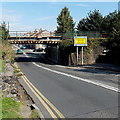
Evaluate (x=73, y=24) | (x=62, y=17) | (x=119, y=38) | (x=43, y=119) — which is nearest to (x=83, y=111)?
(x=43, y=119)

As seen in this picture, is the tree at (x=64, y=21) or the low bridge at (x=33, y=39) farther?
the tree at (x=64, y=21)

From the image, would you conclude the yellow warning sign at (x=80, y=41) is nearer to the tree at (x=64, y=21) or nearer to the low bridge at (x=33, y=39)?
the low bridge at (x=33, y=39)

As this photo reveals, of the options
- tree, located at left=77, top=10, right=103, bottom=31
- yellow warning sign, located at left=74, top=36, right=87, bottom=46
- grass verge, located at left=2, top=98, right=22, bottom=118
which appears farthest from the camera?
tree, located at left=77, top=10, right=103, bottom=31

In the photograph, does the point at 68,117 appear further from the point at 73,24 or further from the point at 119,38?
the point at 73,24

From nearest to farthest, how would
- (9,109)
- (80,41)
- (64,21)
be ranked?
1. (9,109)
2. (80,41)
3. (64,21)

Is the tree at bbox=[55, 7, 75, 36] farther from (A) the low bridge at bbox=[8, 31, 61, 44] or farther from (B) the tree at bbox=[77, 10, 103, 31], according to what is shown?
(A) the low bridge at bbox=[8, 31, 61, 44]

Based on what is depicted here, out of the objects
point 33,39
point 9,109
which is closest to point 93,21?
point 33,39

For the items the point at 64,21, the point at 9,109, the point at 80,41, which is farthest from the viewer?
the point at 64,21

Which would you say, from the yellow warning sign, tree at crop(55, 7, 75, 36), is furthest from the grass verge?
tree at crop(55, 7, 75, 36)

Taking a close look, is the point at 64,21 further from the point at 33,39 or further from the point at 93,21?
the point at 33,39

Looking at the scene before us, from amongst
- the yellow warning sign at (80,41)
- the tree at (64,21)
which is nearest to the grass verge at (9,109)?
the yellow warning sign at (80,41)

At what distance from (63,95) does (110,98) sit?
2294 millimetres

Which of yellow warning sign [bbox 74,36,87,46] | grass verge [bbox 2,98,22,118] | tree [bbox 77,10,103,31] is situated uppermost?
tree [bbox 77,10,103,31]

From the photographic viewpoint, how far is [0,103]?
9070mm
